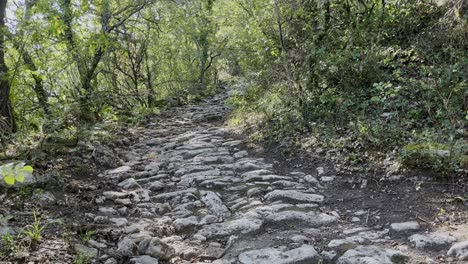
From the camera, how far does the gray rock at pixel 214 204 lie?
3936 millimetres

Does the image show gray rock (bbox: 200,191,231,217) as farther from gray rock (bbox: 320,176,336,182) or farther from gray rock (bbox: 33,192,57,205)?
gray rock (bbox: 33,192,57,205)

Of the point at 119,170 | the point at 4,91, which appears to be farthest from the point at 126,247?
the point at 4,91

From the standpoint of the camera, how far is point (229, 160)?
595 cm

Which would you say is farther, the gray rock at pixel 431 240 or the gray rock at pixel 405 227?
the gray rock at pixel 405 227

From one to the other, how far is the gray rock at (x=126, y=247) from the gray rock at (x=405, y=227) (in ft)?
7.39

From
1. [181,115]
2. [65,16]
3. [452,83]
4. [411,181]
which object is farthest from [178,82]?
[411,181]

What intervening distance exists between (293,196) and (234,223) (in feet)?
3.03

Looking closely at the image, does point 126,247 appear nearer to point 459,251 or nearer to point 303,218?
point 303,218

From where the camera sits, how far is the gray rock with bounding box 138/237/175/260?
2926 mm

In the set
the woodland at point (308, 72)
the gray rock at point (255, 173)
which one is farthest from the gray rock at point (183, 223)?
the woodland at point (308, 72)

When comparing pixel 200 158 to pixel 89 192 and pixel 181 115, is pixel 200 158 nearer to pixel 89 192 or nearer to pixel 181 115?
pixel 89 192

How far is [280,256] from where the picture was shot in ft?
9.39

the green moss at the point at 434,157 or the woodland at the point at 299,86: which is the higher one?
the woodland at the point at 299,86

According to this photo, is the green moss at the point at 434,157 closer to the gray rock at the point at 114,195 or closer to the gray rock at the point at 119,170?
the gray rock at the point at 114,195
